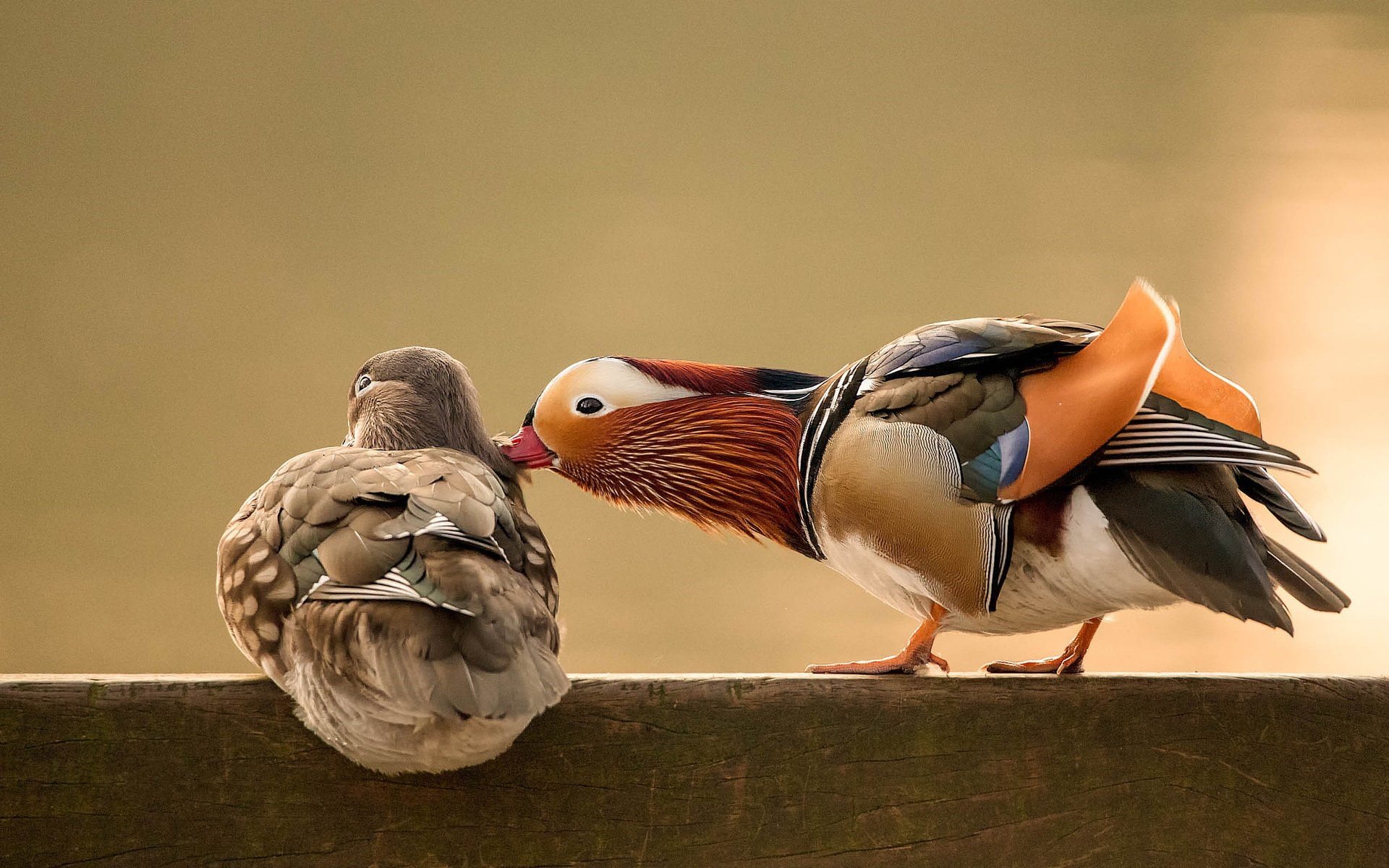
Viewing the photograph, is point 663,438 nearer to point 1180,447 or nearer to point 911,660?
point 911,660

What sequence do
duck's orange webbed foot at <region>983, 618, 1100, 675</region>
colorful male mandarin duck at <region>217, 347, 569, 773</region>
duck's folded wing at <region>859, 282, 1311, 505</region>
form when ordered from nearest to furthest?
colorful male mandarin duck at <region>217, 347, 569, 773</region>, duck's folded wing at <region>859, 282, 1311, 505</region>, duck's orange webbed foot at <region>983, 618, 1100, 675</region>

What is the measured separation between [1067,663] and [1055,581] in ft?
0.40

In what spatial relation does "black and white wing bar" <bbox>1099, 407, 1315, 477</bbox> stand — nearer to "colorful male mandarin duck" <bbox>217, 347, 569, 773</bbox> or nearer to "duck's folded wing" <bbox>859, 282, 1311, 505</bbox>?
"duck's folded wing" <bbox>859, 282, 1311, 505</bbox>

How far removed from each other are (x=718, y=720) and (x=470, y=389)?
34 cm

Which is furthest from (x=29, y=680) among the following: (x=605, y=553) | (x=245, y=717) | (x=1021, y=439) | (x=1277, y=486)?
(x=605, y=553)

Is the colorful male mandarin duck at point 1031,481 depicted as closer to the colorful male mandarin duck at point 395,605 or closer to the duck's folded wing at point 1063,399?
the duck's folded wing at point 1063,399

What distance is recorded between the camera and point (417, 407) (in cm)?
81

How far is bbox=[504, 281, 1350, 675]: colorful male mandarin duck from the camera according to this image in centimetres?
66

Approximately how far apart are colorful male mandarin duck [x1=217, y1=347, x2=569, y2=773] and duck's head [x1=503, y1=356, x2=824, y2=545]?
0.15m

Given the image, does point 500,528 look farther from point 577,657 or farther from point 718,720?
point 577,657

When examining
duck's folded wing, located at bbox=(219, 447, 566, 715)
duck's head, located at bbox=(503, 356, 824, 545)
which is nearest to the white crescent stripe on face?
duck's head, located at bbox=(503, 356, 824, 545)

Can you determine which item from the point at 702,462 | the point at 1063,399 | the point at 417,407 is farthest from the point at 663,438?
the point at 1063,399

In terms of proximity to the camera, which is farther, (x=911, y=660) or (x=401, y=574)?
(x=911, y=660)

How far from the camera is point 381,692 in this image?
1.79 feet
